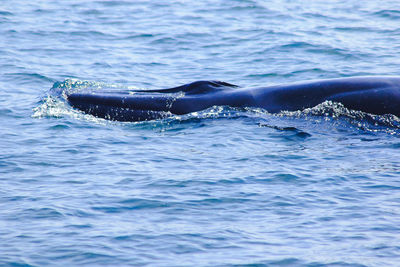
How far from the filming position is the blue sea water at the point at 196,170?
29.4 ft

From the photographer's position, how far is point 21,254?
8.76 m

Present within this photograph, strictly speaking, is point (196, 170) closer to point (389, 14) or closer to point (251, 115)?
point (251, 115)

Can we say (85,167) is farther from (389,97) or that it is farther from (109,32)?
(109,32)

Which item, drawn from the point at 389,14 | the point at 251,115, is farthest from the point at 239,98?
the point at 389,14

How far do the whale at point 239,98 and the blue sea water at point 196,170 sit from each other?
0.18m

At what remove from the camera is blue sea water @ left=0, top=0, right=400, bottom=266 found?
29.4 ft

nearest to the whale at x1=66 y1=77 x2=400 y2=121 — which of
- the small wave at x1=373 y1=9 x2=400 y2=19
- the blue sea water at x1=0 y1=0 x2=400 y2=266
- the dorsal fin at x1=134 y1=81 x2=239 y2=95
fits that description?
the dorsal fin at x1=134 y1=81 x2=239 y2=95

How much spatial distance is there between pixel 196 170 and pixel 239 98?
9.25 ft

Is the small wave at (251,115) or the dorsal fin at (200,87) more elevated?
the dorsal fin at (200,87)

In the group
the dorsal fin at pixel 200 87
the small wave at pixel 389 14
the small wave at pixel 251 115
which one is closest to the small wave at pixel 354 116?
the small wave at pixel 251 115

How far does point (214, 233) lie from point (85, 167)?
340cm

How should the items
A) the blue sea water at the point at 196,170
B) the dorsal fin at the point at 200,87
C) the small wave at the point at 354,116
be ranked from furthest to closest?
1. the dorsal fin at the point at 200,87
2. the small wave at the point at 354,116
3. the blue sea water at the point at 196,170

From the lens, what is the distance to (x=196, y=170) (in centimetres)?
1166

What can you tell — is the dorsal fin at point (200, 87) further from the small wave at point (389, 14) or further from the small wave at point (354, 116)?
the small wave at point (389, 14)
